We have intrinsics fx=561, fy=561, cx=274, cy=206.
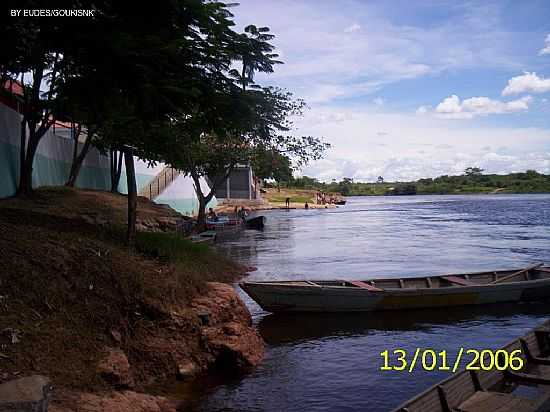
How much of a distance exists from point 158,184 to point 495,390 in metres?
36.5

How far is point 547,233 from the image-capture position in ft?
133

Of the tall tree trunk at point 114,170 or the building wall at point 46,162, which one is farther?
the tall tree trunk at point 114,170

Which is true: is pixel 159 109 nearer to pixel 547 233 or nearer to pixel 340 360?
pixel 340 360

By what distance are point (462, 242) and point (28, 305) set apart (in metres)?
31.6

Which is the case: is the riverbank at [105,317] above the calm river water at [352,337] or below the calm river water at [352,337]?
above

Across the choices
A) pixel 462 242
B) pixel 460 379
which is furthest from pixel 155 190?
pixel 460 379

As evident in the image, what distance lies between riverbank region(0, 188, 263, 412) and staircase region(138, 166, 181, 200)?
1087 inches

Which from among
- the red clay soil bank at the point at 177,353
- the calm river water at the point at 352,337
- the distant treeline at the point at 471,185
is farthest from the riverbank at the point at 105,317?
the distant treeline at the point at 471,185

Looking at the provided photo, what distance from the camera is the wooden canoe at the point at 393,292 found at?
587 inches

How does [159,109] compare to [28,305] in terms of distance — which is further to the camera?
[159,109]

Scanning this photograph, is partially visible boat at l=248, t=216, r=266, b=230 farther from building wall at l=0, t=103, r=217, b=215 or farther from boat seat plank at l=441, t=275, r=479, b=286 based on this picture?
boat seat plank at l=441, t=275, r=479, b=286

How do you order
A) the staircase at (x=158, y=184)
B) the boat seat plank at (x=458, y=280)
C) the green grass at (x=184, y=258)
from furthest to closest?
the staircase at (x=158, y=184), the boat seat plank at (x=458, y=280), the green grass at (x=184, y=258)

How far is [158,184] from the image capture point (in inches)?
1668

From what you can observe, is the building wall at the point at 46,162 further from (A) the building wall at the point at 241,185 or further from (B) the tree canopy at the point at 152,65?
(A) the building wall at the point at 241,185
